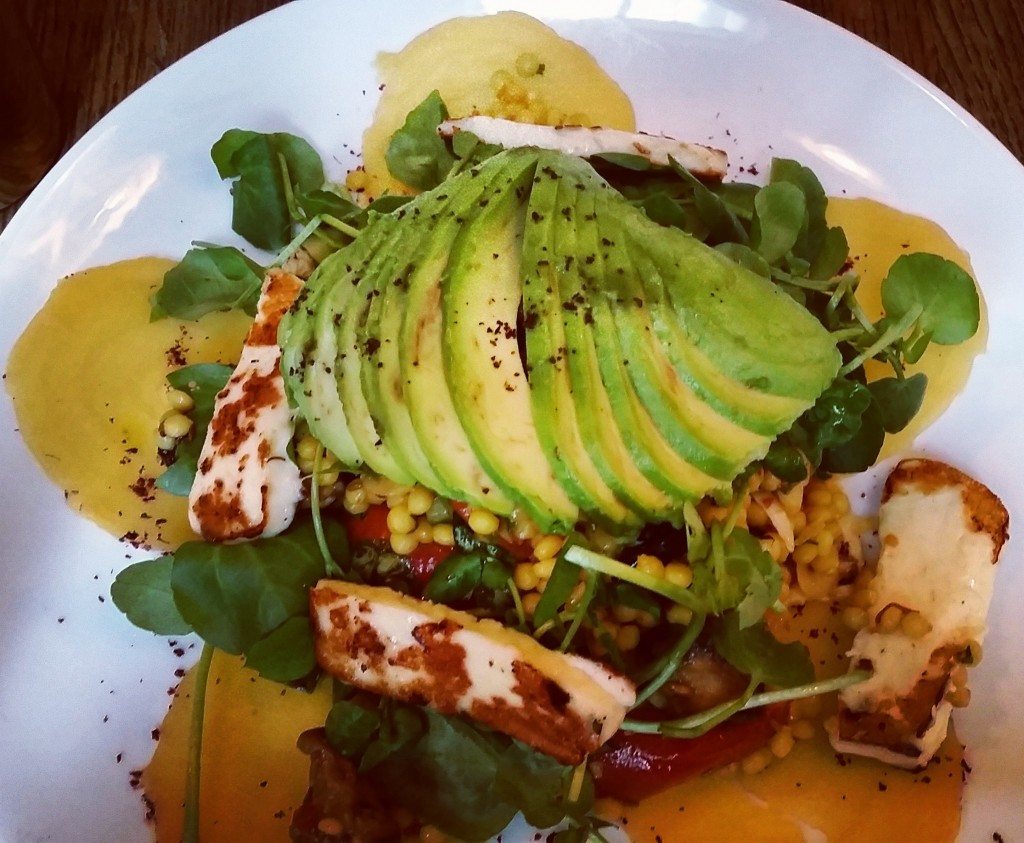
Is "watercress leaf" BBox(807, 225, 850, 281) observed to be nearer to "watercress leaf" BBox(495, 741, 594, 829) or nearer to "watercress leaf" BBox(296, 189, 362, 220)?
"watercress leaf" BBox(296, 189, 362, 220)

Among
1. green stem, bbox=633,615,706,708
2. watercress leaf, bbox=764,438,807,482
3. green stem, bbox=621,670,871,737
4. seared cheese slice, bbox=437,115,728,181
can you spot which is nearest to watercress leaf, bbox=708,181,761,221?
seared cheese slice, bbox=437,115,728,181

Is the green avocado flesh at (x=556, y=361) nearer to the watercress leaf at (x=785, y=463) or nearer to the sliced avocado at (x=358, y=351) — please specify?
the sliced avocado at (x=358, y=351)

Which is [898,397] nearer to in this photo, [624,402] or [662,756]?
[624,402]

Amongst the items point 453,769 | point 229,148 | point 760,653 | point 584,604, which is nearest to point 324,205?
point 229,148

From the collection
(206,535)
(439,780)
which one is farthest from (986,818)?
(206,535)

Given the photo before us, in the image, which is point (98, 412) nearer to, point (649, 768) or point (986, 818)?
point (649, 768)
